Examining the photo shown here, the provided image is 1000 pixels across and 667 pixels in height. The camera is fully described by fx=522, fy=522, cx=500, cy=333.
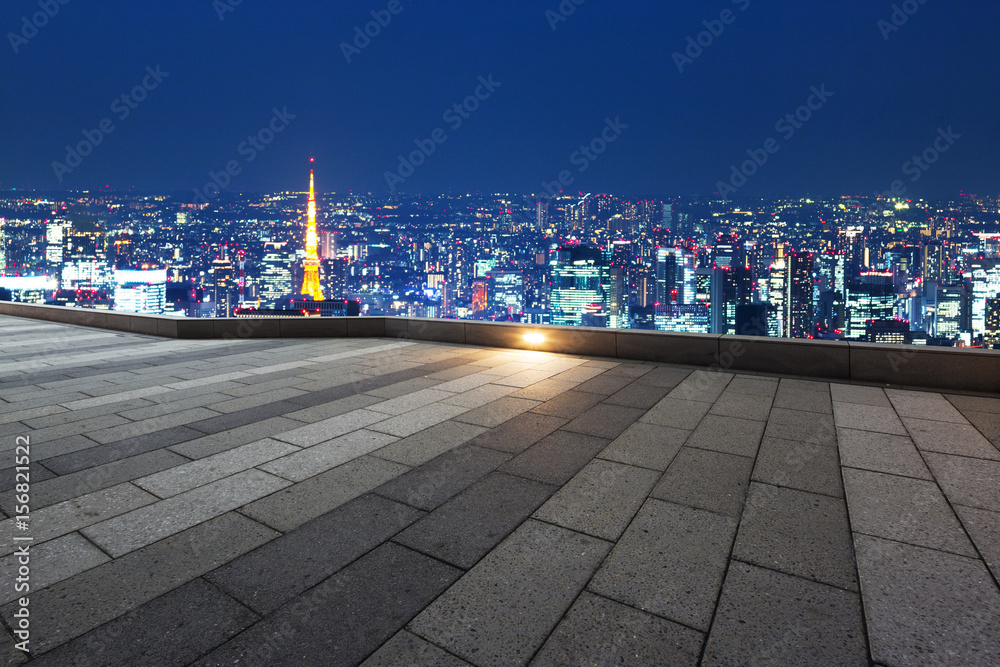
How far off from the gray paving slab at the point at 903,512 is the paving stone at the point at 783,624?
101 centimetres

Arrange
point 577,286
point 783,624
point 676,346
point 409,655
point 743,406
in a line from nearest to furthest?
point 409,655 < point 783,624 < point 743,406 < point 676,346 < point 577,286

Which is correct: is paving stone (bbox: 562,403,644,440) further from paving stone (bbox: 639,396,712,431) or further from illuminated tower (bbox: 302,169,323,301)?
illuminated tower (bbox: 302,169,323,301)

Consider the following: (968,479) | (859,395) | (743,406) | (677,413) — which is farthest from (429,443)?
→ (859,395)

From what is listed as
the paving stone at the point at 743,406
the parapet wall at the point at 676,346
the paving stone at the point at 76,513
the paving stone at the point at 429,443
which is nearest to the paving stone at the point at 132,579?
the paving stone at the point at 76,513

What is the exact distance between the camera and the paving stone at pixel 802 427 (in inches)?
217

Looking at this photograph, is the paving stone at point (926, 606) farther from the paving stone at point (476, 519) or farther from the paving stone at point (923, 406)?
the paving stone at point (923, 406)

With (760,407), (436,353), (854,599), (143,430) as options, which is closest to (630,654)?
(854,599)

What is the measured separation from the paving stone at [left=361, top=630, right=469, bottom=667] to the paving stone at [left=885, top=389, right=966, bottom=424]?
6566mm

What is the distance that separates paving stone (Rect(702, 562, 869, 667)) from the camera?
239 cm

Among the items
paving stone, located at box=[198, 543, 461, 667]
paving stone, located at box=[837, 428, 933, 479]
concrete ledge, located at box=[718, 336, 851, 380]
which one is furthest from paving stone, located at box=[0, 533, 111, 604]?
concrete ledge, located at box=[718, 336, 851, 380]

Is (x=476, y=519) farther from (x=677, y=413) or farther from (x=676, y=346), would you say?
(x=676, y=346)

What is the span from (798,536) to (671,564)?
3.34 ft

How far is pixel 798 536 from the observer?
11.5 feet

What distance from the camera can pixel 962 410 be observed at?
6.62m
